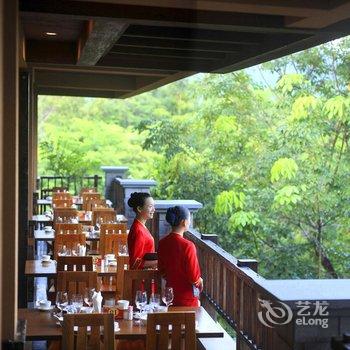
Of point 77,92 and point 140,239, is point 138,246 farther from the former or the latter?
point 77,92

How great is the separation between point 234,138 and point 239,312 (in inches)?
368

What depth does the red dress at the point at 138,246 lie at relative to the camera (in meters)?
5.70

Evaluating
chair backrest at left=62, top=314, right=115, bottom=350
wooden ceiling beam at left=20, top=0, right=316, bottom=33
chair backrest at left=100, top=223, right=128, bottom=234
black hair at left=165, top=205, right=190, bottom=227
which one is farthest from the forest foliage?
chair backrest at left=62, top=314, right=115, bottom=350

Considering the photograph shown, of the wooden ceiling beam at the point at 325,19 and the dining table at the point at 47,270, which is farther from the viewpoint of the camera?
the dining table at the point at 47,270

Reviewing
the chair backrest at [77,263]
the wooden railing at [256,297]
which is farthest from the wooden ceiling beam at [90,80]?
the chair backrest at [77,263]

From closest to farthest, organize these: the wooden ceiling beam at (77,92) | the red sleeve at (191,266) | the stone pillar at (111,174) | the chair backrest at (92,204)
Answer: the red sleeve at (191,266), the chair backrest at (92,204), the wooden ceiling beam at (77,92), the stone pillar at (111,174)

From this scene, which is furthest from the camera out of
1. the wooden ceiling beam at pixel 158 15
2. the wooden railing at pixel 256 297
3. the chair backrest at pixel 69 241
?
the chair backrest at pixel 69 241

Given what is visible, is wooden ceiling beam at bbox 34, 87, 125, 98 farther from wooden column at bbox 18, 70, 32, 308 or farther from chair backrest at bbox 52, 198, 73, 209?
wooden column at bbox 18, 70, 32, 308

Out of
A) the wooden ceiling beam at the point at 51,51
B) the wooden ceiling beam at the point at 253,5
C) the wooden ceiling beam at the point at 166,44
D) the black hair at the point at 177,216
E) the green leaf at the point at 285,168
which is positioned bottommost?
the black hair at the point at 177,216

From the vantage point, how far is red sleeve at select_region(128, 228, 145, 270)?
570 cm

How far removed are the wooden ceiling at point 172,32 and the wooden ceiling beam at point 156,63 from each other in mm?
11

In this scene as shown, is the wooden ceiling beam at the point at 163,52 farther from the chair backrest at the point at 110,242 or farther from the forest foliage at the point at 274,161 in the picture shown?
the forest foliage at the point at 274,161

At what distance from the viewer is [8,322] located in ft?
12.3

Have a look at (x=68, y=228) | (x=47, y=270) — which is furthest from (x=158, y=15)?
(x=68, y=228)
